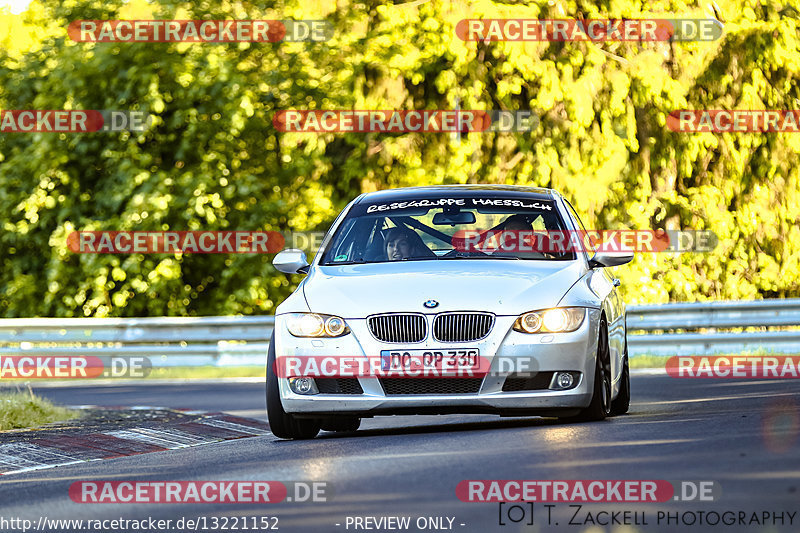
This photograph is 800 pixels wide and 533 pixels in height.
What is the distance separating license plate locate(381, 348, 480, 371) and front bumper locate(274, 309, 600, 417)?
0.04 m

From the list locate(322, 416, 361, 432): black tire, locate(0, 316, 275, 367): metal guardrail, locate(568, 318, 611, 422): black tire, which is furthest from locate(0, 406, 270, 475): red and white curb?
locate(0, 316, 275, 367): metal guardrail

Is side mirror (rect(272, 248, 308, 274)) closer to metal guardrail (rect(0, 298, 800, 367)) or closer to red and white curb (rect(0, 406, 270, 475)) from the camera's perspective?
red and white curb (rect(0, 406, 270, 475))

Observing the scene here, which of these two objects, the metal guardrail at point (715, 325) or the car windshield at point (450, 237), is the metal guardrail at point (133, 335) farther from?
the car windshield at point (450, 237)

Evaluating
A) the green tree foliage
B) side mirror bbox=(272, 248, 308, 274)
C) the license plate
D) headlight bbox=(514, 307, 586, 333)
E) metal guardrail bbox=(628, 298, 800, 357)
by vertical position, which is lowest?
metal guardrail bbox=(628, 298, 800, 357)

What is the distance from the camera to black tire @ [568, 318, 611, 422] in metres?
10.3

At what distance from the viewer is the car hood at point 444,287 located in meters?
9.87

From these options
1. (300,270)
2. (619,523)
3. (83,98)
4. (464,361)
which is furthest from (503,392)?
(83,98)

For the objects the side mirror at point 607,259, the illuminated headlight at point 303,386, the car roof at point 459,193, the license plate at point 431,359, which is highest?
the car roof at point 459,193

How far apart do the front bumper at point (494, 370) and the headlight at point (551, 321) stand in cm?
4

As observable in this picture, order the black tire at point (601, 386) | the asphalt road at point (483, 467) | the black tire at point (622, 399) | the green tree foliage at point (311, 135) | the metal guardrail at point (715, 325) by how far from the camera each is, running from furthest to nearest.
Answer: the green tree foliage at point (311, 135) → the metal guardrail at point (715, 325) → the black tire at point (622, 399) → the black tire at point (601, 386) → the asphalt road at point (483, 467)

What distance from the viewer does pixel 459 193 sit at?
11578mm

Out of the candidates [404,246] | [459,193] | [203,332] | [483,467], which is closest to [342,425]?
[404,246]

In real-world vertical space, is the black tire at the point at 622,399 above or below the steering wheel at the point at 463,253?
below

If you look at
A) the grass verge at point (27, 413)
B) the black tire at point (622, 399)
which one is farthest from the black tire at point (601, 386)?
the grass verge at point (27, 413)
